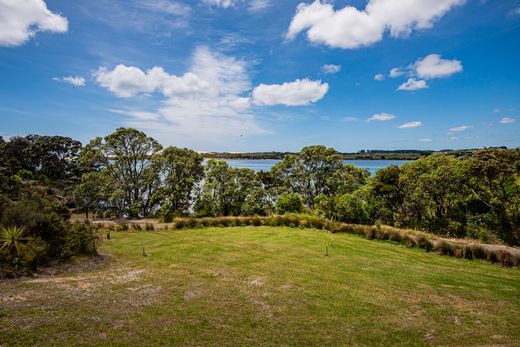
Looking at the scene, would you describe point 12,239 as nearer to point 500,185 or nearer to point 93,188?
point 93,188

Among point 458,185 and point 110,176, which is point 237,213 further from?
point 458,185

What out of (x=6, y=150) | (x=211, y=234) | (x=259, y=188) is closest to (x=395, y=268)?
(x=211, y=234)

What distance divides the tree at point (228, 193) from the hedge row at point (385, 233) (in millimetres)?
7315

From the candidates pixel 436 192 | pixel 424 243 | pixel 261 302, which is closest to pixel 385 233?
pixel 424 243

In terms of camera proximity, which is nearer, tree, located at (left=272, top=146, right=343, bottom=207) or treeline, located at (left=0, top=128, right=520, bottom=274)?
treeline, located at (left=0, top=128, right=520, bottom=274)

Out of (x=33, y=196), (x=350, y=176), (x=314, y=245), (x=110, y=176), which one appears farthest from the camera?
(x=350, y=176)

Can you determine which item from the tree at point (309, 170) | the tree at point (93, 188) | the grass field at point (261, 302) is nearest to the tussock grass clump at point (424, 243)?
the grass field at point (261, 302)

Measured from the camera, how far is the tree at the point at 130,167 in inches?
1196

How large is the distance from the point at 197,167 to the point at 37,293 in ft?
82.8

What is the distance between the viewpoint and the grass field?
585 centimetres

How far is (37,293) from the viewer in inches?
287

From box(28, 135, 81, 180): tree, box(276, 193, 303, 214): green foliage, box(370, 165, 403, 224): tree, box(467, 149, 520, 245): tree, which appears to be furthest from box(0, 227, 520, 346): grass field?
box(28, 135, 81, 180): tree

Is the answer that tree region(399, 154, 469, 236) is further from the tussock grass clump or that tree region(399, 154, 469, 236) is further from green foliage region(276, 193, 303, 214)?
green foliage region(276, 193, 303, 214)

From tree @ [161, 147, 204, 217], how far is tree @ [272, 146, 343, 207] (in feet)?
35.4
